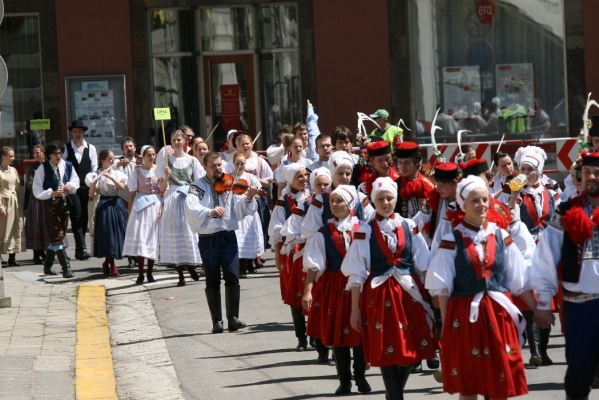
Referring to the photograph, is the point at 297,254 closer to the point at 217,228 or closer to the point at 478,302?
the point at 217,228

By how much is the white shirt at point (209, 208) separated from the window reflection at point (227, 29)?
11.9 m

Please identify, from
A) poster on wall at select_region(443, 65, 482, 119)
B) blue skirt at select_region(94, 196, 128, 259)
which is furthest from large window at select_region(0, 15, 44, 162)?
poster on wall at select_region(443, 65, 482, 119)

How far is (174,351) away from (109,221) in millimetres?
5736

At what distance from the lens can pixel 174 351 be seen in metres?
10.9

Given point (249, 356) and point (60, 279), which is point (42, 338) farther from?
point (60, 279)

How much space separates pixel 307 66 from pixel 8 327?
12.1 m

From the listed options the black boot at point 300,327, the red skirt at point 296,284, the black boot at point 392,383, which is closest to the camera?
the black boot at point 392,383

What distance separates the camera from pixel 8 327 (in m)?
11.9

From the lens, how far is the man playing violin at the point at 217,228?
38.2 feet

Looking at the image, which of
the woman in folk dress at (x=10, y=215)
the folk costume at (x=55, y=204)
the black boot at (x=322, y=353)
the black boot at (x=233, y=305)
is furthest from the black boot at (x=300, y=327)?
the woman in folk dress at (x=10, y=215)

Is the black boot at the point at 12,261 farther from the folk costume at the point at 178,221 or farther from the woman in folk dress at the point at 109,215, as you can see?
the folk costume at the point at 178,221

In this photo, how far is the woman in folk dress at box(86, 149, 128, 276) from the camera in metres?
16.2

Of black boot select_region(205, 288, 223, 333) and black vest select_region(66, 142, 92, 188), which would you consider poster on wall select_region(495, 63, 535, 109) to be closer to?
black vest select_region(66, 142, 92, 188)

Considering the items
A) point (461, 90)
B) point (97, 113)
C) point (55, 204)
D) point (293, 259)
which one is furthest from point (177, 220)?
point (461, 90)
